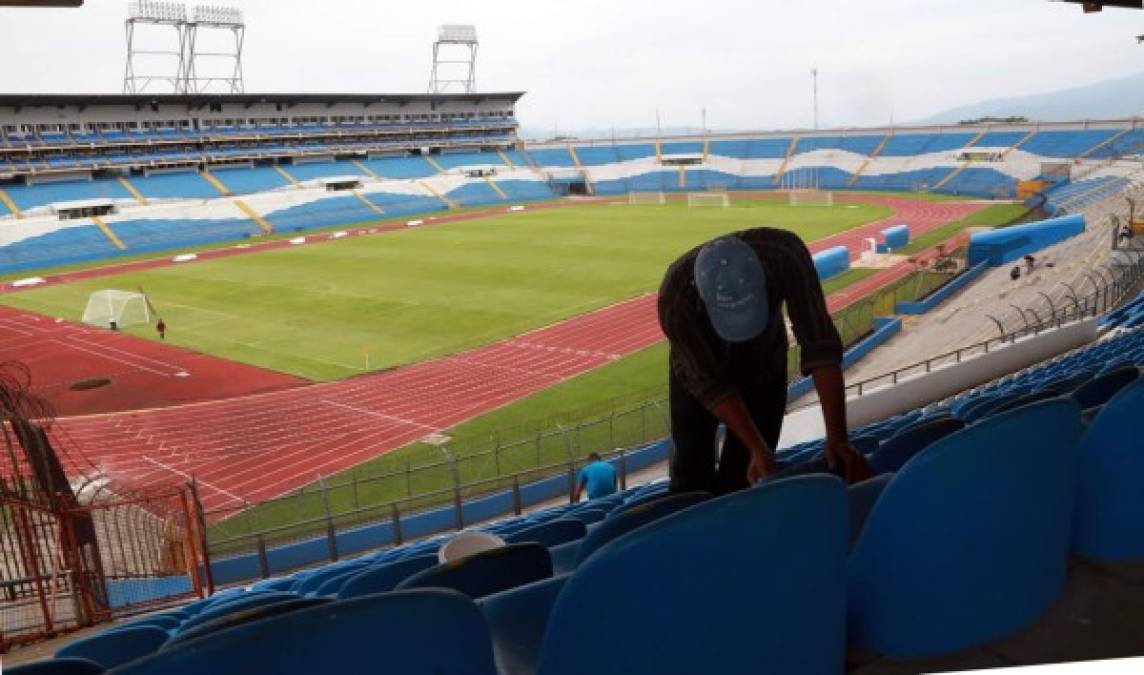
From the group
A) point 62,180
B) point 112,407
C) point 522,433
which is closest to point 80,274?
point 62,180

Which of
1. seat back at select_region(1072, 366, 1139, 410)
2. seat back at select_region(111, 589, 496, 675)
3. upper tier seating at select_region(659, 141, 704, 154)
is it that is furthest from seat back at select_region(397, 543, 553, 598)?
upper tier seating at select_region(659, 141, 704, 154)

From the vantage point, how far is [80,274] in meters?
24.6

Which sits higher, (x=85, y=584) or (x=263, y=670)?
(x=263, y=670)

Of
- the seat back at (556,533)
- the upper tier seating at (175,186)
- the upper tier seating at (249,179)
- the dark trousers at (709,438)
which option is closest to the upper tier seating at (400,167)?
the upper tier seating at (249,179)

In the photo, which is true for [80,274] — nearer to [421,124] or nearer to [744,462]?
[421,124]

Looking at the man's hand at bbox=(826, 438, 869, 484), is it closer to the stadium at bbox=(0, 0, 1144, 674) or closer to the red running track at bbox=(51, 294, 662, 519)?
the stadium at bbox=(0, 0, 1144, 674)

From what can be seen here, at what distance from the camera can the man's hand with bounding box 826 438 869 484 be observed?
1.98 m

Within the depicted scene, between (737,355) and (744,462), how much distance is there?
373 millimetres

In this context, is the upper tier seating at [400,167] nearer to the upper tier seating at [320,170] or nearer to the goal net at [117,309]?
the upper tier seating at [320,170]

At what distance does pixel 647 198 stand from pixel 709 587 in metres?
37.3

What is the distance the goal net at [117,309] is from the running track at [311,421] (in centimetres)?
648

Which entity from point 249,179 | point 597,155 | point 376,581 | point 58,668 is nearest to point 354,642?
point 58,668

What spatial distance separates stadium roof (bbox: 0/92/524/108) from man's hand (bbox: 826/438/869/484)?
31.3 m

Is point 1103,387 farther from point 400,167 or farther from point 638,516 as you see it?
point 400,167
